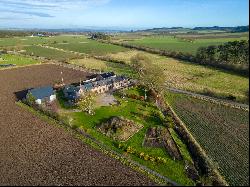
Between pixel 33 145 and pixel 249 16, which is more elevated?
pixel 249 16

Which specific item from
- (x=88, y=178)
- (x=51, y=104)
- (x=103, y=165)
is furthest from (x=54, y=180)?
(x=51, y=104)

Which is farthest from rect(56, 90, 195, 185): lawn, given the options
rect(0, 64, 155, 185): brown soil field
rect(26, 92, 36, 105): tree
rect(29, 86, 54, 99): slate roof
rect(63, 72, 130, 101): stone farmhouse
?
rect(29, 86, 54, 99): slate roof

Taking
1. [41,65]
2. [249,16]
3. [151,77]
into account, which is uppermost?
[249,16]

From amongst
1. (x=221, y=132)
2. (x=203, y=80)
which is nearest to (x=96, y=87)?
(x=203, y=80)

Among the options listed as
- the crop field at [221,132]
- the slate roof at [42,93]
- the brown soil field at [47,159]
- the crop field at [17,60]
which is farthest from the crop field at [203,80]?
the brown soil field at [47,159]

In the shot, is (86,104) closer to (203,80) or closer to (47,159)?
(47,159)

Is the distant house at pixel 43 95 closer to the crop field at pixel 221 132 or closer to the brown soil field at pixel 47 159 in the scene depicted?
the brown soil field at pixel 47 159

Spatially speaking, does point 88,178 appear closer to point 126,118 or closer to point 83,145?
point 83,145
